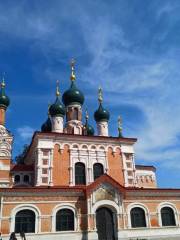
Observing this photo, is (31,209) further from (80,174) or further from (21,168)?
(21,168)

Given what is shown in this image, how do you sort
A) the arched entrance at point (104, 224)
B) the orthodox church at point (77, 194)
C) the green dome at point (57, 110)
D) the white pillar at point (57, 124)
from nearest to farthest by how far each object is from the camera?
the orthodox church at point (77, 194)
the arched entrance at point (104, 224)
the white pillar at point (57, 124)
the green dome at point (57, 110)

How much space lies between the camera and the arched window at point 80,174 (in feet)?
83.3

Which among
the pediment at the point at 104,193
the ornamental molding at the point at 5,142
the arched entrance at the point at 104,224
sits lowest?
the arched entrance at the point at 104,224

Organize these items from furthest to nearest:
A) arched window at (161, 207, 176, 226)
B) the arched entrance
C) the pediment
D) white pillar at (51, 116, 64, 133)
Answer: white pillar at (51, 116, 64, 133) → arched window at (161, 207, 176, 226) → the arched entrance → the pediment

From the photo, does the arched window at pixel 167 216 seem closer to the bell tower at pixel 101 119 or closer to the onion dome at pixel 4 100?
the bell tower at pixel 101 119

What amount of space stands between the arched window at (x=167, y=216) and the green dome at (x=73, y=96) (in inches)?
568

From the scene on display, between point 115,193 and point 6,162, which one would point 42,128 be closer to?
point 6,162

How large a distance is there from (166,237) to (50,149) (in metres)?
11.6

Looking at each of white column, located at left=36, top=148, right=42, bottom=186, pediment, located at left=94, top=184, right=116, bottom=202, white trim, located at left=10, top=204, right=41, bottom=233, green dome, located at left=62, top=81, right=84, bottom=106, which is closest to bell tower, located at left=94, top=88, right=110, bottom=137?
green dome, located at left=62, top=81, right=84, bottom=106

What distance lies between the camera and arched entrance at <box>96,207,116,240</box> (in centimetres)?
2016

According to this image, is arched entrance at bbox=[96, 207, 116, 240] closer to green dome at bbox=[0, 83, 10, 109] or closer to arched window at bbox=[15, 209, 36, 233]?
arched window at bbox=[15, 209, 36, 233]

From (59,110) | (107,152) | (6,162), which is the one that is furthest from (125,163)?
(6,162)

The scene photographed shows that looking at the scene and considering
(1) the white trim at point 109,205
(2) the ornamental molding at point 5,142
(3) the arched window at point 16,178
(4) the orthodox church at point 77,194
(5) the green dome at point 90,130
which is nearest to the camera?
(4) the orthodox church at point 77,194

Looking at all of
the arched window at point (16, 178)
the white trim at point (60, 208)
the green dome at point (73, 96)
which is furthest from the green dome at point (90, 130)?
the white trim at point (60, 208)
